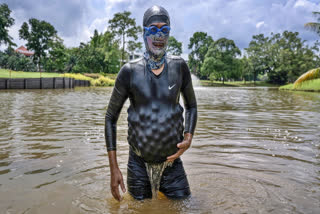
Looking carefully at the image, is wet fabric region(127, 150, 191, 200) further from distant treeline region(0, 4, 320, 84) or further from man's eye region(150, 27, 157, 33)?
distant treeline region(0, 4, 320, 84)

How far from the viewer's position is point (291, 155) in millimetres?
5035

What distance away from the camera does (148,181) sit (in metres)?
2.61

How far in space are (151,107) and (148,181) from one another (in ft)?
2.50

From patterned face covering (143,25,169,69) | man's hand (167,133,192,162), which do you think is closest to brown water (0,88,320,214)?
man's hand (167,133,192,162)

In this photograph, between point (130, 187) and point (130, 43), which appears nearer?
point (130, 187)

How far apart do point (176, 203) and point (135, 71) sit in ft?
4.60

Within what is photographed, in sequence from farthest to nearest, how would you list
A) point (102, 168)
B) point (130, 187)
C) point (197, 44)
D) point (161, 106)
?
point (197, 44)
point (102, 168)
point (130, 187)
point (161, 106)

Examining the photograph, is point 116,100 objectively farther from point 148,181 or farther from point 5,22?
point 5,22

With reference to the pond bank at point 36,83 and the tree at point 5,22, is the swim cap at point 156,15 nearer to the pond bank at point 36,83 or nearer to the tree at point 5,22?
the pond bank at point 36,83

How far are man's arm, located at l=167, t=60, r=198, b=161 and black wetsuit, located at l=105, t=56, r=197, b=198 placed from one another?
0.8 inches

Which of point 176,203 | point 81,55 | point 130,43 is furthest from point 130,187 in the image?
point 81,55

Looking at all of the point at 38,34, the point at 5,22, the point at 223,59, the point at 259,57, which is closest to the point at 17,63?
the point at 38,34

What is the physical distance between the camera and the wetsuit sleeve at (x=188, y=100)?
2531mm

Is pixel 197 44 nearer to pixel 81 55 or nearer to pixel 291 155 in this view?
pixel 81 55
